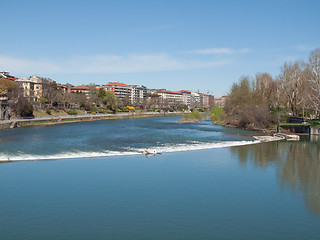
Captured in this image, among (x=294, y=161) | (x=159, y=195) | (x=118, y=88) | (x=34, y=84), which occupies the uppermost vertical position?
(x=118, y=88)

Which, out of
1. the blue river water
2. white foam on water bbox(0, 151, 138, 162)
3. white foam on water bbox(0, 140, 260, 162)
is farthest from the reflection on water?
white foam on water bbox(0, 151, 138, 162)

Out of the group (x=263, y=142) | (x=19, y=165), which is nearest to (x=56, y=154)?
(x=19, y=165)

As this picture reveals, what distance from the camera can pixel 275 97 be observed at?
7331 cm

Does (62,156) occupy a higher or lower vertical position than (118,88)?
lower

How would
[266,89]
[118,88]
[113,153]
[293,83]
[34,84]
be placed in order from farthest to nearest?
[118,88] → [34,84] → [266,89] → [293,83] → [113,153]

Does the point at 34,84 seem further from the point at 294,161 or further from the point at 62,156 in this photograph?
the point at 294,161

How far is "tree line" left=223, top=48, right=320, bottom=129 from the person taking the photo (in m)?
57.5

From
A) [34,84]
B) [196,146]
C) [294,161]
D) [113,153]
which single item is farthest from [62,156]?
[34,84]

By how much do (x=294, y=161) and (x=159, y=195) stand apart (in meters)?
16.4

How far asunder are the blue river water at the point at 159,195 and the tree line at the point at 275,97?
87.3 ft

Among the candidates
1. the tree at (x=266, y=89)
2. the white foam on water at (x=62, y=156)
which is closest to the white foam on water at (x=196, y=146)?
the white foam on water at (x=62, y=156)

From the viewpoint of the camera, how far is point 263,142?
41.9m

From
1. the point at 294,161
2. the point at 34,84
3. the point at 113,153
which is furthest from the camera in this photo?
the point at 34,84

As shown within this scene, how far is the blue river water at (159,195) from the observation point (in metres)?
13.6
